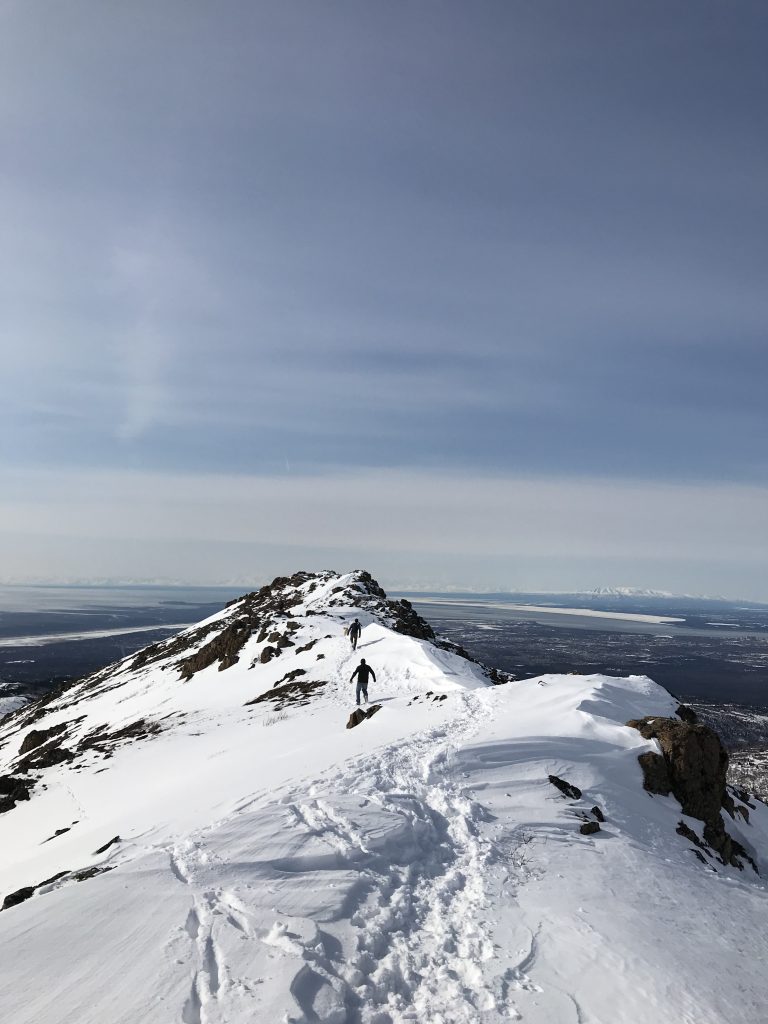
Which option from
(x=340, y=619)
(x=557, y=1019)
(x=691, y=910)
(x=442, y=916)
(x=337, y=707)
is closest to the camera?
(x=557, y=1019)

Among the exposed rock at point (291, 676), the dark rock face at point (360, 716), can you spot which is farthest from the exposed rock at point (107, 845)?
the exposed rock at point (291, 676)

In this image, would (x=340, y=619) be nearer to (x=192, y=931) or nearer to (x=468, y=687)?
(x=468, y=687)

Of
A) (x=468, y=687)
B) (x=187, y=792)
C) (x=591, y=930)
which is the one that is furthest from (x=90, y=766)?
(x=591, y=930)

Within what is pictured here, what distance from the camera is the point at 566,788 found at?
12.1 meters

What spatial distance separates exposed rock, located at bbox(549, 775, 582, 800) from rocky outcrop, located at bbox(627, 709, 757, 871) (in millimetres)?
2933

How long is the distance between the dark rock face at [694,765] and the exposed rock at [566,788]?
3.34 metres

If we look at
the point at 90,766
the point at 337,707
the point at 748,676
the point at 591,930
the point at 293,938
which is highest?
the point at 293,938

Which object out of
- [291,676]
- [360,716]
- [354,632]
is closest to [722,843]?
[360,716]

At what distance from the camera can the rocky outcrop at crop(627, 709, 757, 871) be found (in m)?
13.9

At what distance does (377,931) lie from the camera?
6672mm

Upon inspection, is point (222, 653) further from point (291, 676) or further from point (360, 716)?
point (360, 716)

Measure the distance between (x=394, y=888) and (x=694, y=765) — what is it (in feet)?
35.0

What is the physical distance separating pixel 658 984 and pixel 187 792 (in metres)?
11.5

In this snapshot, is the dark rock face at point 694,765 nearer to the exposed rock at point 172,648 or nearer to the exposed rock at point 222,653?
the exposed rock at point 222,653
